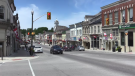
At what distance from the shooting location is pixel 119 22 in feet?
128

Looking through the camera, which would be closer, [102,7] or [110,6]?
[110,6]

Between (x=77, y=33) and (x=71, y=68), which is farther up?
(x=77, y=33)

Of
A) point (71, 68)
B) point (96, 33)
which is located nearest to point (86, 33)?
point (96, 33)

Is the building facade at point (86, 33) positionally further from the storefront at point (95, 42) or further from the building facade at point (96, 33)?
the storefront at point (95, 42)

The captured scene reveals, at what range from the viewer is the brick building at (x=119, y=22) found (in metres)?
35.5

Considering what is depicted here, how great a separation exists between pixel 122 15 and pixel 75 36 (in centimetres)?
3117

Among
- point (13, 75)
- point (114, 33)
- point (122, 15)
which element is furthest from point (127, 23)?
point (13, 75)

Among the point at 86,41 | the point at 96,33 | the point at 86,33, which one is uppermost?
the point at 86,33

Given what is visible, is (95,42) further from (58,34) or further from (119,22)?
(58,34)

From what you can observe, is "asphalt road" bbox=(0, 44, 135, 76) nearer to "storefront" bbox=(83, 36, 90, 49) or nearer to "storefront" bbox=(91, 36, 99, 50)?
"storefront" bbox=(91, 36, 99, 50)

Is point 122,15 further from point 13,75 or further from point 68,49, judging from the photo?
point 13,75

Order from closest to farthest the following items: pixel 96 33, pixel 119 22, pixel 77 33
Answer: pixel 119 22, pixel 96 33, pixel 77 33

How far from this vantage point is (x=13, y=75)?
1030cm

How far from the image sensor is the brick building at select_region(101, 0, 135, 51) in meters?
35.5
